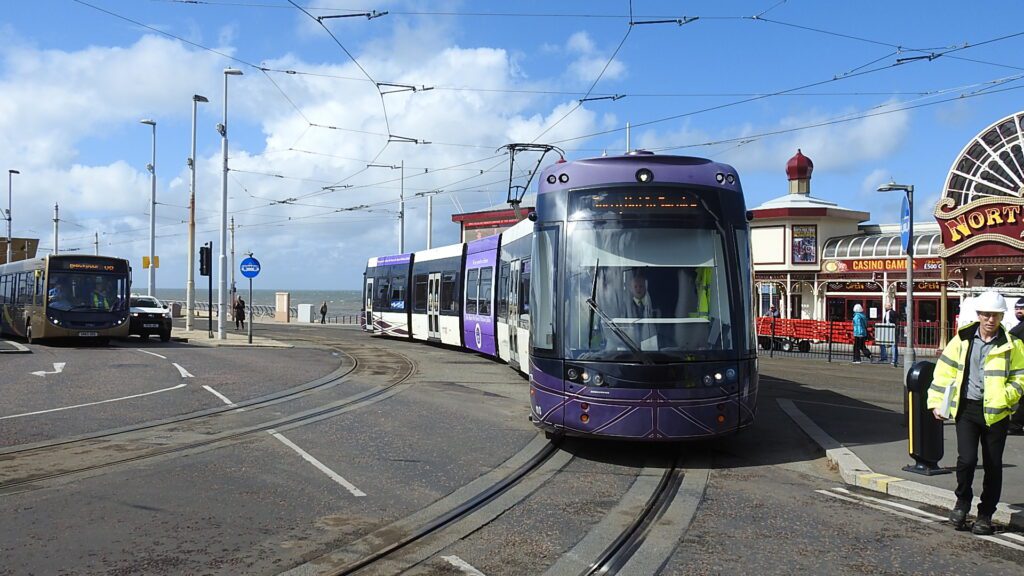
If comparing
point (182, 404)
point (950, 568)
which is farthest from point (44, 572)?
point (182, 404)

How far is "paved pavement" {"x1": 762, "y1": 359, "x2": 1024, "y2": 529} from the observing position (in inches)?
283

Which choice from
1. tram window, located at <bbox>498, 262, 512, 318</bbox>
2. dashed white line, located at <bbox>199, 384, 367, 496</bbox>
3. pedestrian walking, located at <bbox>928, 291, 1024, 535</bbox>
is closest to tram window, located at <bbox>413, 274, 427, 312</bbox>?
tram window, located at <bbox>498, 262, 512, 318</bbox>

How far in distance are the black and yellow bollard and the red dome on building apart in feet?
107

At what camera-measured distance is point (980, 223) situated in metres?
27.7

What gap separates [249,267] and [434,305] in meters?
6.26

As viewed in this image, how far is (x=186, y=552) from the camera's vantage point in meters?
5.52

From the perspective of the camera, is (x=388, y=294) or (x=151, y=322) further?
(x=388, y=294)

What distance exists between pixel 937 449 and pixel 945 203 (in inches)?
927

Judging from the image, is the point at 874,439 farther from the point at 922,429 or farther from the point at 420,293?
the point at 420,293

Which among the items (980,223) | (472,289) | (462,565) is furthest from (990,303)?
(980,223)

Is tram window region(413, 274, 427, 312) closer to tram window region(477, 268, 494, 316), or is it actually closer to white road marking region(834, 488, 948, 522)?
tram window region(477, 268, 494, 316)

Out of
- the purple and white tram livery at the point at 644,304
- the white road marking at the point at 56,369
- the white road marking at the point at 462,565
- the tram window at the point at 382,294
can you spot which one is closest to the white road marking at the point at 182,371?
the white road marking at the point at 56,369

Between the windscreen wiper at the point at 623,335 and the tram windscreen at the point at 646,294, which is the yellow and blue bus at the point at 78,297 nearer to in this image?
the tram windscreen at the point at 646,294

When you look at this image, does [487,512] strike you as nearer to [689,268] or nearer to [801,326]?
[689,268]
